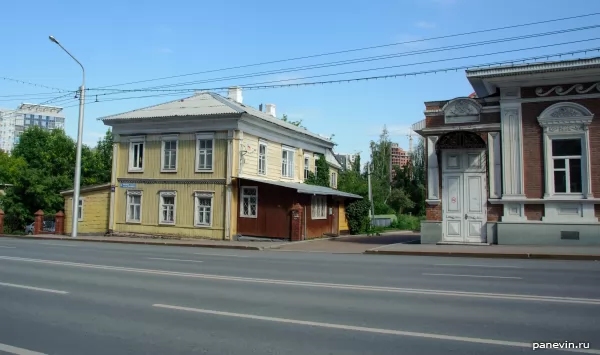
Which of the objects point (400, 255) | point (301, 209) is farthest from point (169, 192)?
point (400, 255)

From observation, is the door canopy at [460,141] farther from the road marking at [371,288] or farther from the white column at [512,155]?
the road marking at [371,288]

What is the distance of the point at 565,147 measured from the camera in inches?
737

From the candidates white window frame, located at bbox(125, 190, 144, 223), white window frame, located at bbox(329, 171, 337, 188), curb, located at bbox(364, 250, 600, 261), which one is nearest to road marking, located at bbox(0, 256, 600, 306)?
curb, located at bbox(364, 250, 600, 261)

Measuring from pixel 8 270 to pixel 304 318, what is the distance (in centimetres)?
915

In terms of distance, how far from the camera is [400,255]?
17.6 metres

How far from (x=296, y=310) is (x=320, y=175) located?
87.1 ft

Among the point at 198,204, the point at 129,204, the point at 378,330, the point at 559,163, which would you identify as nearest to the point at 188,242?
the point at 198,204

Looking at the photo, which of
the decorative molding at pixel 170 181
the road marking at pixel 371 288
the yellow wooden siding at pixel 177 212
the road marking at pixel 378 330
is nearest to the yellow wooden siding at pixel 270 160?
the decorative molding at pixel 170 181

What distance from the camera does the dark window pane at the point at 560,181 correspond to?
731 inches

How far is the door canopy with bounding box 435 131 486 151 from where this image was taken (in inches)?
768

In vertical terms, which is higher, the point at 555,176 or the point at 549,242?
the point at 555,176

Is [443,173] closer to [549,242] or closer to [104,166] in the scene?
[549,242]

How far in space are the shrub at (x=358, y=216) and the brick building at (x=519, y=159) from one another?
425 inches

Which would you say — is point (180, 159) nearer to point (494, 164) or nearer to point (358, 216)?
point (358, 216)
